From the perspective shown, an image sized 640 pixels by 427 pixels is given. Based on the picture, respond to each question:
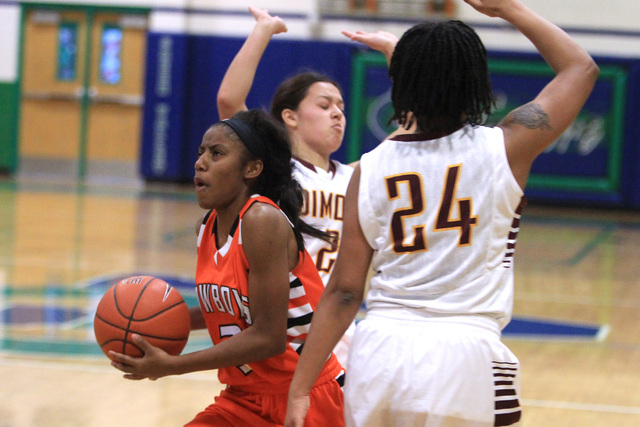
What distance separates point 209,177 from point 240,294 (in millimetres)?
334

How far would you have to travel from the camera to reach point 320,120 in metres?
3.32

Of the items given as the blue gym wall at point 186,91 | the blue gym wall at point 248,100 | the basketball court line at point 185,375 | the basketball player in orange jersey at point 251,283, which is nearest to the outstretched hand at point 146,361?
the basketball player in orange jersey at point 251,283

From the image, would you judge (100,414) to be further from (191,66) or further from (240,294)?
(191,66)

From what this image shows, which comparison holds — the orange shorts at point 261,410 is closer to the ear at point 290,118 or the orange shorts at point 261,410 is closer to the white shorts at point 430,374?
the white shorts at point 430,374

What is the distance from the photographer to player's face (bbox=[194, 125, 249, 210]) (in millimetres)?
2359

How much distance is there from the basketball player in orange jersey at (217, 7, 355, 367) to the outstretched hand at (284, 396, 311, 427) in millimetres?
1235

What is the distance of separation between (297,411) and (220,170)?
76cm

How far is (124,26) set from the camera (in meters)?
15.4

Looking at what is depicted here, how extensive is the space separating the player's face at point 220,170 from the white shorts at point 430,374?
2.32 feet

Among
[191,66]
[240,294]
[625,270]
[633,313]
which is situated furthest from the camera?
[191,66]

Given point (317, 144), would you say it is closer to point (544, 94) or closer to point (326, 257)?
point (326, 257)

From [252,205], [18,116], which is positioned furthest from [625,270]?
[18,116]

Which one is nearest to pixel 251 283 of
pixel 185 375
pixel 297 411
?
pixel 297 411

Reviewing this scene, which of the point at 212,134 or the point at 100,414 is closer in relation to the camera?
the point at 212,134
